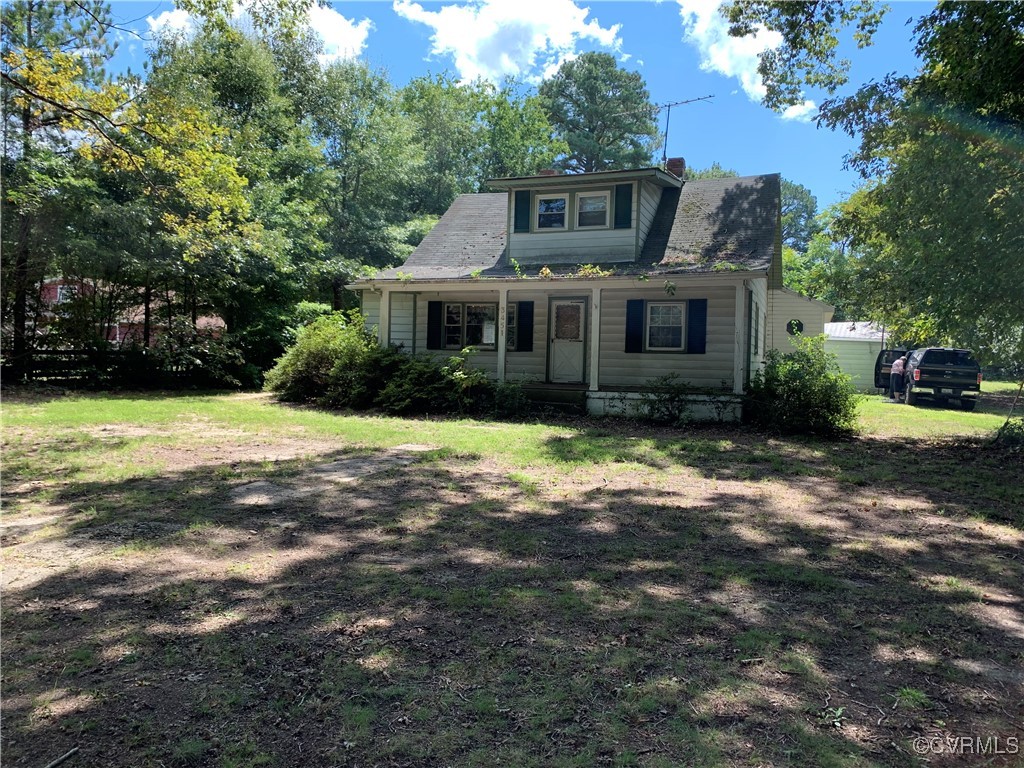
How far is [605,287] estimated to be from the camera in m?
13.1

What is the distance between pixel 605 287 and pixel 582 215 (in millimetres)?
2481

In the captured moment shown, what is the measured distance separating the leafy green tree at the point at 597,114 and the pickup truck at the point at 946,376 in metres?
26.1

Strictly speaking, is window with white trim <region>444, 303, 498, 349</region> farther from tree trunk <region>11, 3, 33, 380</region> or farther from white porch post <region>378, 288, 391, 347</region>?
tree trunk <region>11, 3, 33, 380</region>

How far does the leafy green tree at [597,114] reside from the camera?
40.5m

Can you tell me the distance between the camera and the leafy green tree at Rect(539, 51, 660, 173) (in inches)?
1596

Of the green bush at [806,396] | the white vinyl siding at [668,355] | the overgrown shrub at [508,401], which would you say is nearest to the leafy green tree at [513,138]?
the white vinyl siding at [668,355]

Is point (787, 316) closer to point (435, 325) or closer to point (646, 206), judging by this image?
point (646, 206)

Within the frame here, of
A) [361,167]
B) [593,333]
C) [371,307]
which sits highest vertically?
[361,167]

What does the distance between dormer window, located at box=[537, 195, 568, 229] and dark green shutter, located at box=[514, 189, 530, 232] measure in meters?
0.28

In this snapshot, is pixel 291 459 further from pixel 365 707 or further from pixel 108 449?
pixel 365 707

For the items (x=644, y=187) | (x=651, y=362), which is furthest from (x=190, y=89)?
(x=651, y=362)

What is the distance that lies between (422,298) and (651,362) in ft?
19.4

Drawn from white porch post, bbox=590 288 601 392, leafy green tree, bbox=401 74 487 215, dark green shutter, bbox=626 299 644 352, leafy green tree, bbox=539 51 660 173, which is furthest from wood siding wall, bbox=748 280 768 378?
leafy green tree, bbox=539 51 660 173

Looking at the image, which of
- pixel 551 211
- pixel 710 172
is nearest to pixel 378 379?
pixel 551 211
